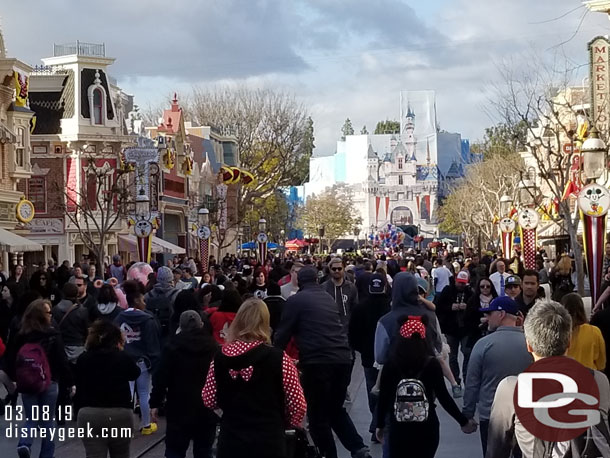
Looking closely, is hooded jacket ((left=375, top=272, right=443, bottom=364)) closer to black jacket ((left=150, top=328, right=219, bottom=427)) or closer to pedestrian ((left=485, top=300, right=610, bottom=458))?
black jacket ((left=150, top=328, right=219, bottom=427))

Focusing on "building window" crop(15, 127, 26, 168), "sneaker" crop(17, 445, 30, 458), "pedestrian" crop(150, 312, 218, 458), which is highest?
"building window" crop(15, 127, 26, 168)

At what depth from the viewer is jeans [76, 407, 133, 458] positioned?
9031 millimetres

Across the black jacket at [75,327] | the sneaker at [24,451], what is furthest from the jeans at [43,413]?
the black jacket at [75,327]

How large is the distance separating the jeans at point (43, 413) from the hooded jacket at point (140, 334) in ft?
6.97

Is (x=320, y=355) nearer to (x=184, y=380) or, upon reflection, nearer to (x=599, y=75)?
(x=184, y=380)

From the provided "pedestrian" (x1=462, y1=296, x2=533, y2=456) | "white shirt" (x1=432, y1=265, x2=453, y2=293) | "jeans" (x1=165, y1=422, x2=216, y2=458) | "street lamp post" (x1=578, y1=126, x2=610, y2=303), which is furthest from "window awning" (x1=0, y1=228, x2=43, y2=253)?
"pedestrian" (x1=462, y1=296, x2=533, y2=456)

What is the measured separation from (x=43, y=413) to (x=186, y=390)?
195 centimetres

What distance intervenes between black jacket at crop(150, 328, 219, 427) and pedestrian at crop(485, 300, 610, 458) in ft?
10.3

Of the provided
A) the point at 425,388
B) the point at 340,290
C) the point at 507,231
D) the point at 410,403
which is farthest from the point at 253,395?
the point at 507,231

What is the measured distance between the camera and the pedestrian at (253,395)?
7.00m

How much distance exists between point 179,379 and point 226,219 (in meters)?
67.9

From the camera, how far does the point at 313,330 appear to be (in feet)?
35.0

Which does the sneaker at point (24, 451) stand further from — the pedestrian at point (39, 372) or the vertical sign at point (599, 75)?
the vertical sign at point (599, 75)

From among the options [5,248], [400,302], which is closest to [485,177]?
[5,248]
